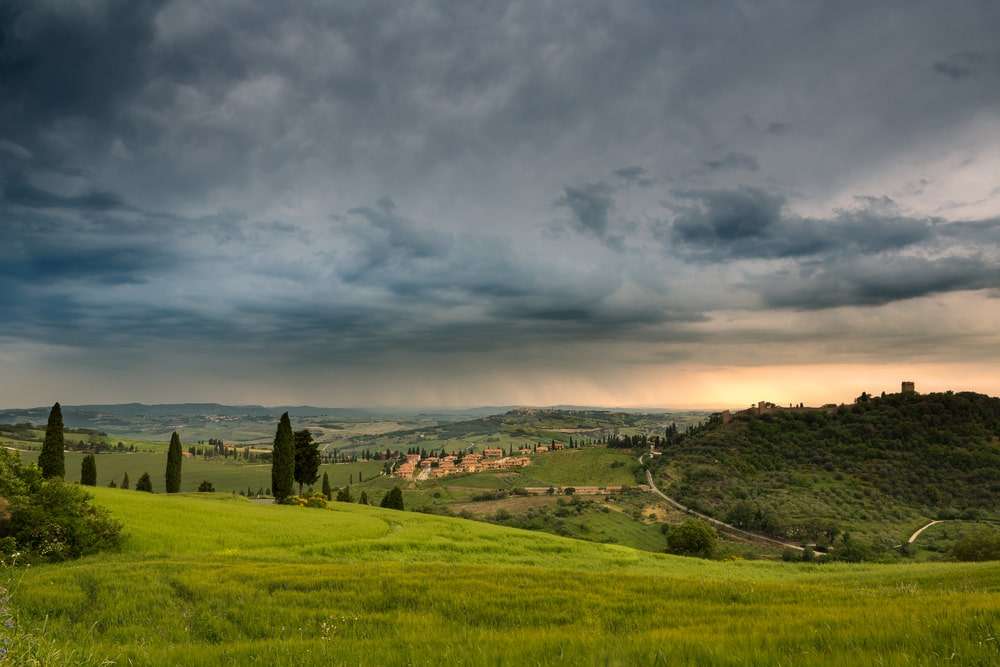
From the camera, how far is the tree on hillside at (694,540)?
61.8 m

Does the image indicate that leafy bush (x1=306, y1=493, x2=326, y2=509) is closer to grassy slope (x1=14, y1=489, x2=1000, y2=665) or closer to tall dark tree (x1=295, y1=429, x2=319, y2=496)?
tall dark tree (x1=295, y1=429, x2=319, y2=496)

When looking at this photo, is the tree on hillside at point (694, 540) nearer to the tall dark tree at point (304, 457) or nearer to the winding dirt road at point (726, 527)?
the winding dirt road at point (726, 527)

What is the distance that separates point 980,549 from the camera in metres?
45.9

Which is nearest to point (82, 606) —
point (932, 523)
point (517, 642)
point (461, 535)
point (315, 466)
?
point (517, 642)

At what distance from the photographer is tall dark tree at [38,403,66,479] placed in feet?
202

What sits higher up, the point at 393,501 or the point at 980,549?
the point at 980,549

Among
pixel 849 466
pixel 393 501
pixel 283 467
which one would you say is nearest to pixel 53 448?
pixel 283 467

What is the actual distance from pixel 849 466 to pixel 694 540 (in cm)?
11449

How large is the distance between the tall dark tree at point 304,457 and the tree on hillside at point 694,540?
51.3 m

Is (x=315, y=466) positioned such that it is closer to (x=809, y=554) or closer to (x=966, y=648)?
(x=809, y=554)

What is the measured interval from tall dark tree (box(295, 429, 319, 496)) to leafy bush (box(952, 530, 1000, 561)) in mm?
75731

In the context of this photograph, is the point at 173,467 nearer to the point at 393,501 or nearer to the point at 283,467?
the point at 283,467

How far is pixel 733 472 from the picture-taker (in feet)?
509

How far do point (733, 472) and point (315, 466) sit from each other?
4976 inches
